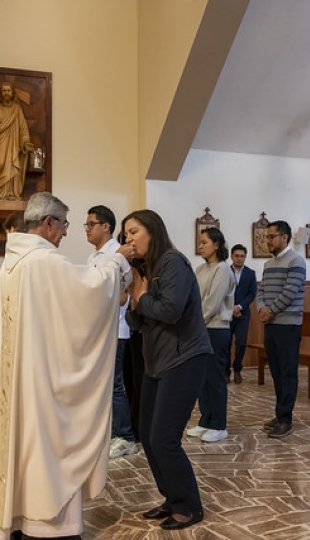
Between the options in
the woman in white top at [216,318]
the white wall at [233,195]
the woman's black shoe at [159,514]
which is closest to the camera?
the woman's black shoe at [159,514]

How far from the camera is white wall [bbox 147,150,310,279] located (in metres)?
7.41

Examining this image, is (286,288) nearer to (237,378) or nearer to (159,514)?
(159,514)

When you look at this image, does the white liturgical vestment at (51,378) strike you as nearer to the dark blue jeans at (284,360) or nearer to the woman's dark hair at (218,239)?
the woman's dark hair at (218,239)

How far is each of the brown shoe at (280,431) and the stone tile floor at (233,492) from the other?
51mm

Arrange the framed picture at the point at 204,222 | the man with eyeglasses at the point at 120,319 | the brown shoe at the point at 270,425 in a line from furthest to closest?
the framed picture at the point at 204,222, the brown shoe at the point at 270,425, the man with eyeglasses at the point at 120,319

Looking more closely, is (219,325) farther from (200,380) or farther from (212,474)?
(200,380)

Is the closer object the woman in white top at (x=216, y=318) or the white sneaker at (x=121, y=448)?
the white sneaker at (x=121, y=448)

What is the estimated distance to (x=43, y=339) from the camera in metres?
2.49

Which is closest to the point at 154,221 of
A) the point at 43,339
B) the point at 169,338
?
the point at 169,338

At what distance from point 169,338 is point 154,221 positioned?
1.84 feet

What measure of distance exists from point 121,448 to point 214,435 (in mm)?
775

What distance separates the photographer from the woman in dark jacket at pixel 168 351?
2.68m

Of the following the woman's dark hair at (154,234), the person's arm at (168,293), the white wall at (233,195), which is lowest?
the person's arm at (168,293)

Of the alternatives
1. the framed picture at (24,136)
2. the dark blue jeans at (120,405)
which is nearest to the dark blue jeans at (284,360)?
the dark blue jeans at (120,405)
